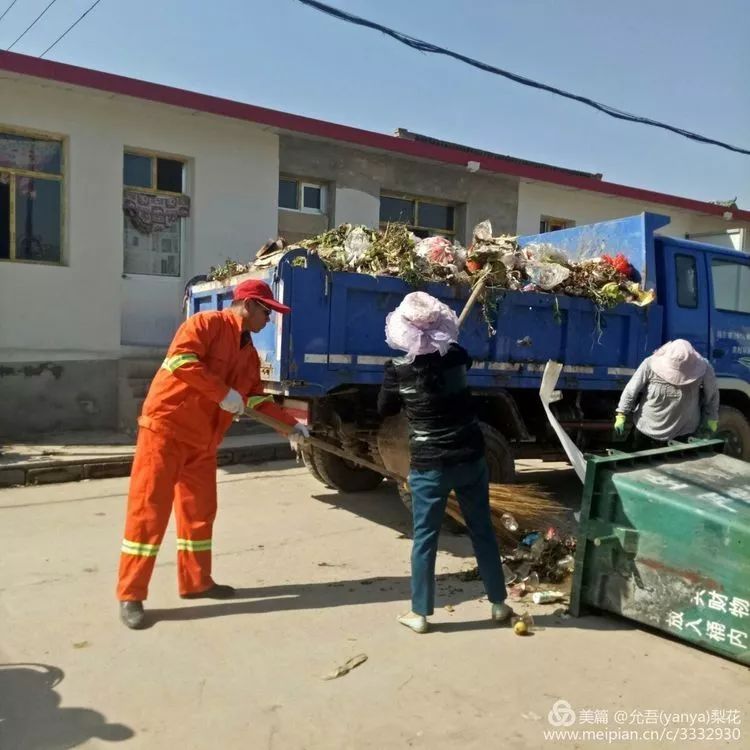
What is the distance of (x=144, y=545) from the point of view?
3.53 m

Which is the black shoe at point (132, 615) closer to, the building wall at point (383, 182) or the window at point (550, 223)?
the building wall at point (383, 182)

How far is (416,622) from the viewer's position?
351 centimetres

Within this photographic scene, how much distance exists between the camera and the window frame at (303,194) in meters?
10.3

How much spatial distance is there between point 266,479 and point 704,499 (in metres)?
4.69

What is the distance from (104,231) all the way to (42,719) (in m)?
7.06

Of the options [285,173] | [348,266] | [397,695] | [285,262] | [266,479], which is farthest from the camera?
[285,173]

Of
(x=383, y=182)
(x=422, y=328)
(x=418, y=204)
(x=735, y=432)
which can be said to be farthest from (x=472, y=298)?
(x=418, y=204)

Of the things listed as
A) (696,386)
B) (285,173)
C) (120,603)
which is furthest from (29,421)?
(696,386)

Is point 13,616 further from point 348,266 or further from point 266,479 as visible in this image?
point 266,479

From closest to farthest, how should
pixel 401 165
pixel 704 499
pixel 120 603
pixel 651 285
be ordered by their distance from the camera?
pixel 704 499 → pixel 120 603 → pixel 651 285 → pixel 401 165

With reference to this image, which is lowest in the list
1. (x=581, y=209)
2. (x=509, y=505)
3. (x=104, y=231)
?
(x=509, y=505)

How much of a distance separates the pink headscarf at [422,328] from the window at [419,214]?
25.7 feet

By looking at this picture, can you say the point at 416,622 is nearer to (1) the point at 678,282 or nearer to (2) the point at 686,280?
(1) the point at 678,282

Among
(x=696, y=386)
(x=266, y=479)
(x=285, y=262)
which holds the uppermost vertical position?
(x=285, y=262)
